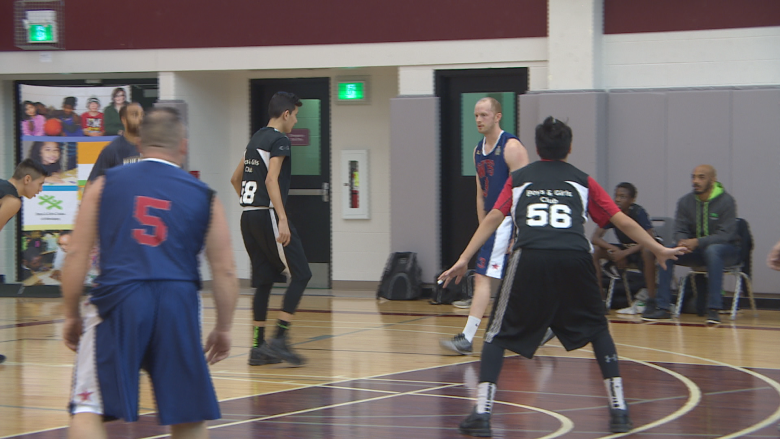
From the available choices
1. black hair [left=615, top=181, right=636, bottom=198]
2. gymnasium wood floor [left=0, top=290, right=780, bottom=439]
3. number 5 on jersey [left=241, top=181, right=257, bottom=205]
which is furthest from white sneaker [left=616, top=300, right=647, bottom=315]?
number 5 on jersey [left=241, top=181, right=257, bottom=205]

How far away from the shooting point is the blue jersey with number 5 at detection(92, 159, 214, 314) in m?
2.93

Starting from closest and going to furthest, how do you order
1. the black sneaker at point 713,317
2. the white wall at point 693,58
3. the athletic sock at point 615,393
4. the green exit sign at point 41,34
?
the athletic sock at point 615,393 < the black sneaker at point 713,317 < the white wall at point 693,58 < the green exit sign at point 41,34

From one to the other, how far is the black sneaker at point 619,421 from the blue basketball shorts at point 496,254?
1967 mm

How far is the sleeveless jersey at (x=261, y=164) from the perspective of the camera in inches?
235

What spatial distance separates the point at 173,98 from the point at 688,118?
19.7 ft

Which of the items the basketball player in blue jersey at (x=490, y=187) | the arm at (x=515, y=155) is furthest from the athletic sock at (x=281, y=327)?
the arm at (x=515, y=155)

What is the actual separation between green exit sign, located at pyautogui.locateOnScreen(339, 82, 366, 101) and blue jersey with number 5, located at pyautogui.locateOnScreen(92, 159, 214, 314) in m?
8.28

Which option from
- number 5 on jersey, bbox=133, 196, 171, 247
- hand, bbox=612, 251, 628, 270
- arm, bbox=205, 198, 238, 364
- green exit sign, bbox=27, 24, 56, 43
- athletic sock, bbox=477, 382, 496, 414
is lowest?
athletic sock, bbox=477, 382, 496, 414

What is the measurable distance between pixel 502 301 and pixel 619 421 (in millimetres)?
783

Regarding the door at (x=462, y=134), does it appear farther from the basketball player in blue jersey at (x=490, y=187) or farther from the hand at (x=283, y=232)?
the hand at (x=283, y=232)

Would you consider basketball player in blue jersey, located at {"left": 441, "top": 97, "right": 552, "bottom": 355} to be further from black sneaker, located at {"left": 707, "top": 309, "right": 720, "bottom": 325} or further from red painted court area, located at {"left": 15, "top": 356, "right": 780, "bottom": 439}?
black sneaker, located at {"left": 707, "top": 309, "right": 720, "bottom": 325}

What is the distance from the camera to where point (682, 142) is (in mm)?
9453

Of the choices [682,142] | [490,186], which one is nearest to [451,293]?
[682,142]

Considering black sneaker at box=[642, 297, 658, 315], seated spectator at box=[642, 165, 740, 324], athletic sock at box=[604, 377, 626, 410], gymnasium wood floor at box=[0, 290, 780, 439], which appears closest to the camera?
athletic sock at box=[604, 377, 626, 410]
